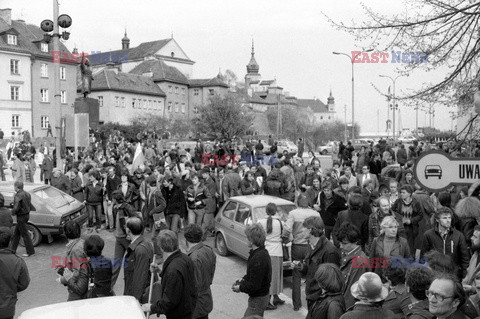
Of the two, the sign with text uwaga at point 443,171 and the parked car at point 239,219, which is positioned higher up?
the sign with text uwaga at point 443,171

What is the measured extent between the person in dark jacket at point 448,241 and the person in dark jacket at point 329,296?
2.56 meters

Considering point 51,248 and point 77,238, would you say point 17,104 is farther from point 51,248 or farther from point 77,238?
point 77,238

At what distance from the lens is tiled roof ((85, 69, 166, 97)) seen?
258 feet

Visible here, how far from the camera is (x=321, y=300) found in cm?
479

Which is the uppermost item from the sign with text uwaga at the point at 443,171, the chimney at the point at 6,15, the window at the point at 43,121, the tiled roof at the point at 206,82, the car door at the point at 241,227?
the chimney at the point at 6,15

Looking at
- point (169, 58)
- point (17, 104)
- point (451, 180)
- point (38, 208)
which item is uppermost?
point (169, 58)

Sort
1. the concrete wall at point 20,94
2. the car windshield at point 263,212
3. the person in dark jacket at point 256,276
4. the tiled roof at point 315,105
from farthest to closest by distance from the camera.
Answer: the tiled roof at point 315,105 → the concrete wall at point 20,94 → the car windshield at point 263,212 → the person in dark jacket at point 256,276

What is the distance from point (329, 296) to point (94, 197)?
1037 cm

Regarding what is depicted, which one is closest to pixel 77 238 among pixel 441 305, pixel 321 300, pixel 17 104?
pixel 321 300

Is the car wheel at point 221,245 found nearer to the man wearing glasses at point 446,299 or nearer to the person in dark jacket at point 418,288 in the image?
the person in dark jacket at point 418,288

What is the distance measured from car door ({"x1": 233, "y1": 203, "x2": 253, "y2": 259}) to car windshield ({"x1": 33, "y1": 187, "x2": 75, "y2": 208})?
15.7 feet

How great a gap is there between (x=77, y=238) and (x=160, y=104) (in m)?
82.2

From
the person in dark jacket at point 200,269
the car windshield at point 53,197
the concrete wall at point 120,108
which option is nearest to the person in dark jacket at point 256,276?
the person in dark jacket at point 200,269

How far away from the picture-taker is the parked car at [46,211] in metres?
12.3
